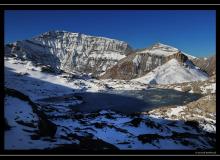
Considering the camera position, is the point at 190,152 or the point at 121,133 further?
the point at 121,133

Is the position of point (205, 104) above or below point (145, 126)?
above

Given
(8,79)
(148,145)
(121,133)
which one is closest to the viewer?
(148,145)

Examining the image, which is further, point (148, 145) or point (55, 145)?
point (148, 145)
